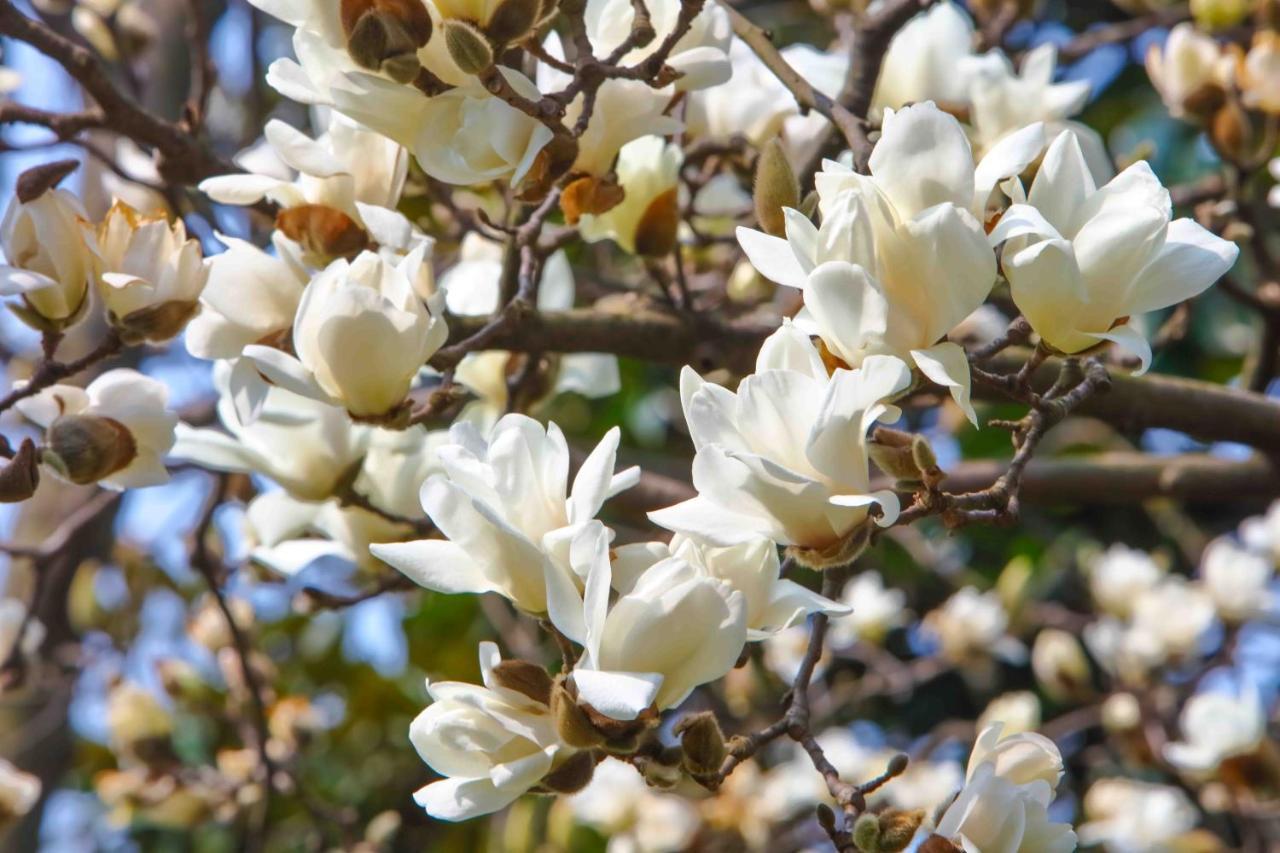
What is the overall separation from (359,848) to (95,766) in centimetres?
147

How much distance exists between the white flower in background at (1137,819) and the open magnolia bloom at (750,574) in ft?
4.21

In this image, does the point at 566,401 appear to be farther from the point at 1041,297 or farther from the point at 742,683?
the point at 1041,297

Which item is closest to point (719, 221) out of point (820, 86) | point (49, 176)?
point (820, 86)

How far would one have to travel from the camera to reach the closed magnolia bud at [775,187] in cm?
64

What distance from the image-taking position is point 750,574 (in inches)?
23.3

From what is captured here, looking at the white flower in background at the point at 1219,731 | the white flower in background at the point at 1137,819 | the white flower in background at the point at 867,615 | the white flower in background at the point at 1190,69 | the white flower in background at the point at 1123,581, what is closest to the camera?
the white flower in background at the point at 1190,69

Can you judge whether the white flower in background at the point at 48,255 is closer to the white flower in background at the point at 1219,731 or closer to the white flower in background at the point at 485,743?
the white flower in background at the point at 485,743

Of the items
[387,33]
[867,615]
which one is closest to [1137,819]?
[867,615]

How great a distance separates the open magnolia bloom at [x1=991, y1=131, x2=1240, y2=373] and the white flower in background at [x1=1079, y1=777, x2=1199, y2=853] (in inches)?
49.6

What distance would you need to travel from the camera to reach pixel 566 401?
2238 millimetres

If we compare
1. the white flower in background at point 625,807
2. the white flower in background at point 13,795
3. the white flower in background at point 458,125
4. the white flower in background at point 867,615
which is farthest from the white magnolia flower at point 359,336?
the white flower in background at point 867,615

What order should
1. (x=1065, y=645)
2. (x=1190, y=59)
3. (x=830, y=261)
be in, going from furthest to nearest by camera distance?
(x=1065, y=645) < (x=1190, y=59) < (x=830, y=261)

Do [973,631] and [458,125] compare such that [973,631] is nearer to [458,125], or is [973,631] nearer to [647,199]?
[647,199]

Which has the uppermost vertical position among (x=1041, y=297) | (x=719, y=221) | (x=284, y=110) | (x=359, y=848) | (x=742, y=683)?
(x=1041, y=297)
